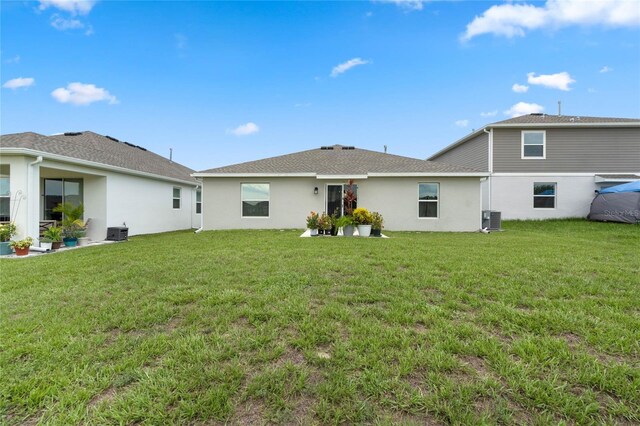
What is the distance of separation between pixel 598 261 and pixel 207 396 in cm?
711

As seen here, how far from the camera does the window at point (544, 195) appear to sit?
1548 cm

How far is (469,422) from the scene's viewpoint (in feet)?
5.74

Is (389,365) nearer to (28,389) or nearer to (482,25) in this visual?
(28,389)

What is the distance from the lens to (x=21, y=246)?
7.82 meters

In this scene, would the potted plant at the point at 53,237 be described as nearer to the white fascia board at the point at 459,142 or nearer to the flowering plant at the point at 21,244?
the flowering plant at the point at 21,244

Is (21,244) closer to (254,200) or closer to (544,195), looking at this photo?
(254,200)

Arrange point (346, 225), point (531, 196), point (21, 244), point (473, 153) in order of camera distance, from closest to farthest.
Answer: point (21, 244) < point (346, 225) < point (531, 196) < point (473, 153)

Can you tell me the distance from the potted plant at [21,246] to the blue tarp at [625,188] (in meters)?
22.5

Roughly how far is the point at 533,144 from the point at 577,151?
7.37 feet

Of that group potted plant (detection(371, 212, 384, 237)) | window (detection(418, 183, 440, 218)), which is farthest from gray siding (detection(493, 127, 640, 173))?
potted plant (detection(371, 212, 384, 237))

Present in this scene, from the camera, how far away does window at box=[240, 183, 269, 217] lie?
42.5 feet

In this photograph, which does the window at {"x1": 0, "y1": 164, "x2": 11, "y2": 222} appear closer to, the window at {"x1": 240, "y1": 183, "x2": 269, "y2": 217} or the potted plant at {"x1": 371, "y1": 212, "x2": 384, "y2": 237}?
the window at {"x1": 240, "y1": 183, "x2": 269, "y2": 217}

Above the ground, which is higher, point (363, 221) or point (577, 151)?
point (577, 151)

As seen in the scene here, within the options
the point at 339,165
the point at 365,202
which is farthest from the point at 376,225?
the point at 339,165
